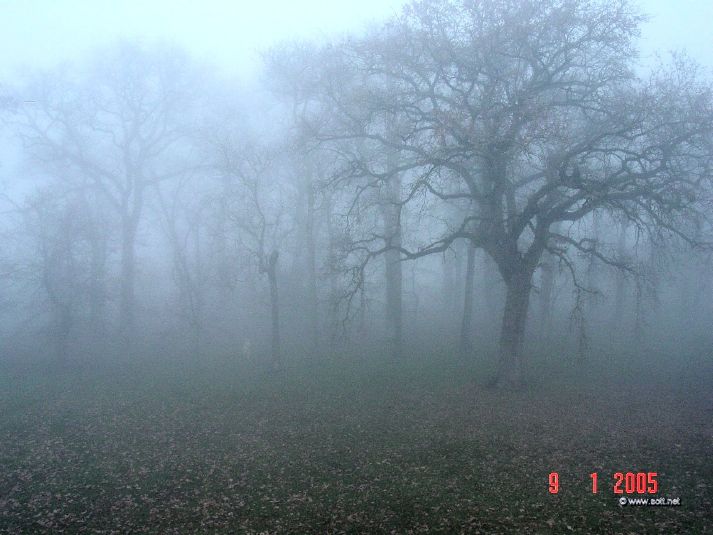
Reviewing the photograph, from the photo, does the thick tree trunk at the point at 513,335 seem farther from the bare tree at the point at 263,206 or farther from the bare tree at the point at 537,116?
the bare tree at the point at 263,206

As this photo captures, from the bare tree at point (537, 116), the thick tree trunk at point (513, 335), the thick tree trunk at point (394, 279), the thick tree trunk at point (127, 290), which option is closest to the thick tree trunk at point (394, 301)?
the thick tree trunk at point (394, 279)

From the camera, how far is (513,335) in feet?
49.6

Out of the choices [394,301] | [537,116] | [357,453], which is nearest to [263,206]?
[394,301]

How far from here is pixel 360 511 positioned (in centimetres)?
816

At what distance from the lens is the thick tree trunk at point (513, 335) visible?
1506 centimetres

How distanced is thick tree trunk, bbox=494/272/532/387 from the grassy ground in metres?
0.58

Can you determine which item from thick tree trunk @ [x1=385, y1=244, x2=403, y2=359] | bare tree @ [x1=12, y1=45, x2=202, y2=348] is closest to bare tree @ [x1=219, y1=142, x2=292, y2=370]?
thick tree trunk @ [x1=385, y1=244, x2=403, y2=359]

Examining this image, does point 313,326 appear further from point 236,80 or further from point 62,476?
point 236,80

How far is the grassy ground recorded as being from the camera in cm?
792

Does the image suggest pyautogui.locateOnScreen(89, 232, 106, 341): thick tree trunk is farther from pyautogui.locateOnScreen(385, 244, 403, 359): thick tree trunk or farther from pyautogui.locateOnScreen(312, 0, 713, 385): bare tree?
pyautogui.locateOnScreen(385, 244, 403, 359): thick tree trunk

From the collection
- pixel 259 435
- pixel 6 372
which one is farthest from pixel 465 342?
pixel 6 372

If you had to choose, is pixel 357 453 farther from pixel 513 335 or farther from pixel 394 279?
pixel 394 279

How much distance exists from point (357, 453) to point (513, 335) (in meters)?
6.63

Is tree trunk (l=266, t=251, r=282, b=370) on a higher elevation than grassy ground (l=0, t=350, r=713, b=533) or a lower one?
higher
